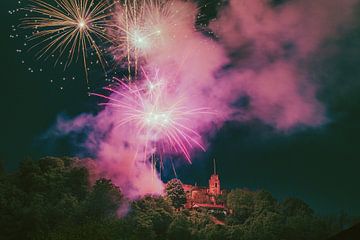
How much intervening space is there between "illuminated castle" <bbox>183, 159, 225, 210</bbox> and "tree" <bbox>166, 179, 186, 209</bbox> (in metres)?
2.86

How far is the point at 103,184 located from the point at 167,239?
456 inches

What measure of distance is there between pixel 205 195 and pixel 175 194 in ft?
40.3

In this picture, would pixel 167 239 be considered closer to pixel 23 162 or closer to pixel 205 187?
pixel 23 162

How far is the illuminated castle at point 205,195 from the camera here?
8594cm

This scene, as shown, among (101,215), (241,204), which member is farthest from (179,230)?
(241,204)

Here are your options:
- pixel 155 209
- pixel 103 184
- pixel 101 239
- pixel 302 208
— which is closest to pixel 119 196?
pixel 103 184

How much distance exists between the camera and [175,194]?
81312mm

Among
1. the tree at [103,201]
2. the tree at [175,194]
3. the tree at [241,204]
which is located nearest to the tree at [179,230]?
the tree at [103,201]

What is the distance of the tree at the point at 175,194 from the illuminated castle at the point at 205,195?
9.37ft

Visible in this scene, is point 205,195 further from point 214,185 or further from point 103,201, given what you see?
point 103,201

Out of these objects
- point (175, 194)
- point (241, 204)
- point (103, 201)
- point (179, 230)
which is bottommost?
point (179, 230)

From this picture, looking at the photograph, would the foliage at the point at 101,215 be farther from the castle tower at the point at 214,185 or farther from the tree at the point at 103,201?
the castle tower at the point at 214,185

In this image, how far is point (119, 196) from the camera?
58562 mm

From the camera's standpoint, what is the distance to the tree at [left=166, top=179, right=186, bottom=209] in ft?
267
